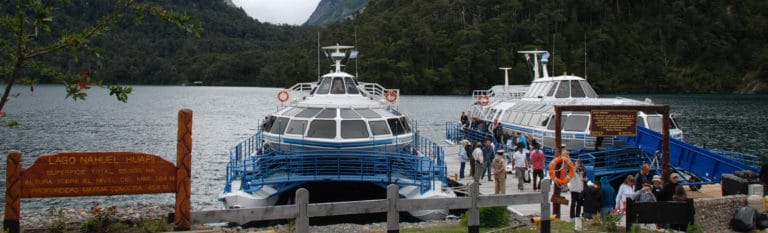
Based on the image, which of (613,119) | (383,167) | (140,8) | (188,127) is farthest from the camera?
(383,167)

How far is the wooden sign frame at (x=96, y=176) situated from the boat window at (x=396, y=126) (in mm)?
12753

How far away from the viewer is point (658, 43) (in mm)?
153750

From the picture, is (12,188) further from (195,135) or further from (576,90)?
(195,135)

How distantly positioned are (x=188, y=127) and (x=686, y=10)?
174040 millimetres

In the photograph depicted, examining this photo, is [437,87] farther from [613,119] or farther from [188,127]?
[188,127]

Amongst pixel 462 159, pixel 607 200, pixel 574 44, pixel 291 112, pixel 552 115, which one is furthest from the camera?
pixel 574 44

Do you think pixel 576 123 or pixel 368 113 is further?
pixel 576 123

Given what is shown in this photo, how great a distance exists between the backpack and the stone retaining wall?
18cm

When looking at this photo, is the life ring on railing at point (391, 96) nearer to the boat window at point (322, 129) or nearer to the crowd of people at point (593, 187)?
the crowd of people at point (593, 187)

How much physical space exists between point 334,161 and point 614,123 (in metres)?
8.52

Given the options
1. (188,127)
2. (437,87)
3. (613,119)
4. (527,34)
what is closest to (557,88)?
(613,119)

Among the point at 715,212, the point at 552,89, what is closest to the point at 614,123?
the point at 715,212

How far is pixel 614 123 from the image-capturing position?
55.5 ft

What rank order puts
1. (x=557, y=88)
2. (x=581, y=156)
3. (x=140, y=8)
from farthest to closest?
(x=557, y=88), (x=581, y=156), (x=140, y=8)
